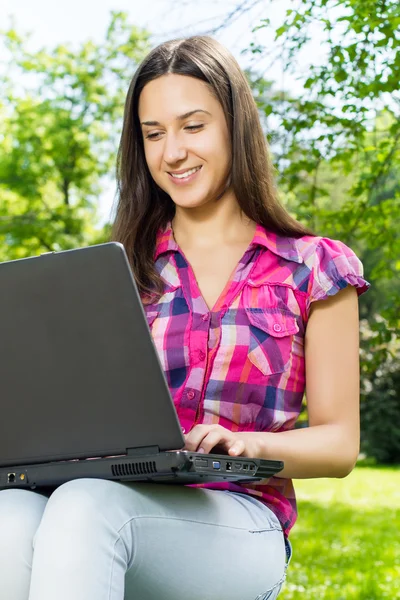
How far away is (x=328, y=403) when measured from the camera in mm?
2160

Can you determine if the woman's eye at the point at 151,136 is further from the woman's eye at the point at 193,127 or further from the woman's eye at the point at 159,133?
the woman's eye at the point at 193,127

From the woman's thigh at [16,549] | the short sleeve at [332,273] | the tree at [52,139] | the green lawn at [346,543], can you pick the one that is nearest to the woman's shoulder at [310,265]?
the short sleeve at [332,273]

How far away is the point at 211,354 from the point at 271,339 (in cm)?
15

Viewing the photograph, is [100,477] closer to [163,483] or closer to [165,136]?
[163,483]

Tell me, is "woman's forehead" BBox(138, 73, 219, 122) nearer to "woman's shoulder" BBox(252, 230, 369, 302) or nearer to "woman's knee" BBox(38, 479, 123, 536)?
"woman's shoulder" BBox(252, 230, 369, 302)

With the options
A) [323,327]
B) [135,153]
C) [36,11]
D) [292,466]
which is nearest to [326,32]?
[135,153]

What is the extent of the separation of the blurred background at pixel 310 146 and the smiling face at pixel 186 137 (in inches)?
14.1

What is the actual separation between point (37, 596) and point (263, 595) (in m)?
0.62

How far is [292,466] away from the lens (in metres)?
2.00

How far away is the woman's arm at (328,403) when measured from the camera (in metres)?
2.00

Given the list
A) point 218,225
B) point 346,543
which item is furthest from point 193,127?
point 346,543

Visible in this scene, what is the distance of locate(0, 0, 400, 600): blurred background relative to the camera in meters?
4.27

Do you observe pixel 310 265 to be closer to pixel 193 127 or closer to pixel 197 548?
pixel 193 127

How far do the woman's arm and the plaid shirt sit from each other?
5cm
